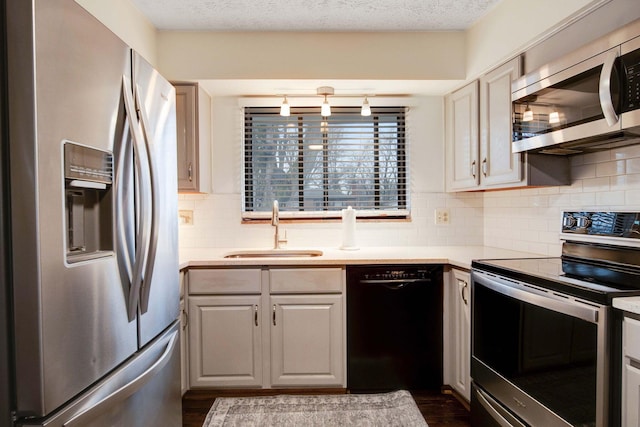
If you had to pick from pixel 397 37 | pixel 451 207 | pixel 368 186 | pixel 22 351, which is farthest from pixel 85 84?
pixel 451 207

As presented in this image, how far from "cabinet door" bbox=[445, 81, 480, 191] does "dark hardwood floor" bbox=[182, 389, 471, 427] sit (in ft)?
4.34

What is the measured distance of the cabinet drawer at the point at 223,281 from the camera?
232cm

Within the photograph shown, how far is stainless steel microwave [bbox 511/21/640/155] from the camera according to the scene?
4.46ft

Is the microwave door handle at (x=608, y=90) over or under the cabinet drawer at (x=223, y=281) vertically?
over

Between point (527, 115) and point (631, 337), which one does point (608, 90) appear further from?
point (631, 337)

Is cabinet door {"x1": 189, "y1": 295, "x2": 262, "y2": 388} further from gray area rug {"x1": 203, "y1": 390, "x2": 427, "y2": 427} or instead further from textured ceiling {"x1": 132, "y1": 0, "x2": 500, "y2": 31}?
textured ceiling {"x1": 132, "y1": 0, "x2": 500, "y2": 31}

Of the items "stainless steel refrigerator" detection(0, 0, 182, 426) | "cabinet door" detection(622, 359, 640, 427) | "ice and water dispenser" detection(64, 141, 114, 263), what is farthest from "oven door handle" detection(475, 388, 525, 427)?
"ice and water dispenser" detection(64, 141, 114, 263)

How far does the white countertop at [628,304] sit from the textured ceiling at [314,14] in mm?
1736

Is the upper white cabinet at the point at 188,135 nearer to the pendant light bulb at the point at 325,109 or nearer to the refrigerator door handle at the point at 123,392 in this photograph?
the pendant light bulb at the point at 325,109

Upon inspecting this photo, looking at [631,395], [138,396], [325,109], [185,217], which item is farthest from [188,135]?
[631,395]

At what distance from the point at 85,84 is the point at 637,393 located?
1776mm

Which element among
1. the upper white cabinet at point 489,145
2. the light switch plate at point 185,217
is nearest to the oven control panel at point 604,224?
the upper white cabinet at point 489,145

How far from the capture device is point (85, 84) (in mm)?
1049

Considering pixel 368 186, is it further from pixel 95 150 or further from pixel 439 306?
pixel 95 150
